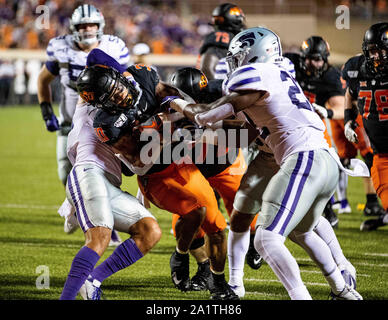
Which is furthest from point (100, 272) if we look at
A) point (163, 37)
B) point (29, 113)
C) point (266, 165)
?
point (163, 37)

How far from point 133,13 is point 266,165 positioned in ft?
68.4

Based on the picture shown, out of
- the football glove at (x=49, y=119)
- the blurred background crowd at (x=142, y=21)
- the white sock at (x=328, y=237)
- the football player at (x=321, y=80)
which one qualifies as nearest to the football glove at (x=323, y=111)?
the football player at (x=321, y=80)

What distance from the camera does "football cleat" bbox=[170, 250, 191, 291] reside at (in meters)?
4.43

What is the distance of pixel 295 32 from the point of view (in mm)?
23719

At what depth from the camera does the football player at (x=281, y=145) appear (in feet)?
11.5

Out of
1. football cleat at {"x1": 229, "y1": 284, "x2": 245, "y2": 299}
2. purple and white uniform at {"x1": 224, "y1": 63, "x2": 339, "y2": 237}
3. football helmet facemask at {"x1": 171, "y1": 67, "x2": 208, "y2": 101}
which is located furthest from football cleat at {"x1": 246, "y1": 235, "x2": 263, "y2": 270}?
football helmet facemask at {"x1": 171, "y1": 67, "x2": 208, "y2": 101}

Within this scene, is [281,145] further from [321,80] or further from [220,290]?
[321,80]

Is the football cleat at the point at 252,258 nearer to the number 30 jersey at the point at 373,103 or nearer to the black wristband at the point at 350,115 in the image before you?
the number 30 jersey at the point at 373,103

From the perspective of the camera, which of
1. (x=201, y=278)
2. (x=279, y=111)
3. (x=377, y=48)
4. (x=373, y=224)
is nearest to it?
(x=279, y=111)

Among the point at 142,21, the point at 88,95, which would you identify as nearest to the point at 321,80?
the point at 88,95

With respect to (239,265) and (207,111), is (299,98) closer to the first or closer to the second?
(207,111)

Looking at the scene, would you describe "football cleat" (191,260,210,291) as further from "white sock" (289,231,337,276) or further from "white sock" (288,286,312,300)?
"white sock" (288,286,312,300)

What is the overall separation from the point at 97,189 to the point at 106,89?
566 millimetres

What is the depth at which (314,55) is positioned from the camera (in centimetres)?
594
